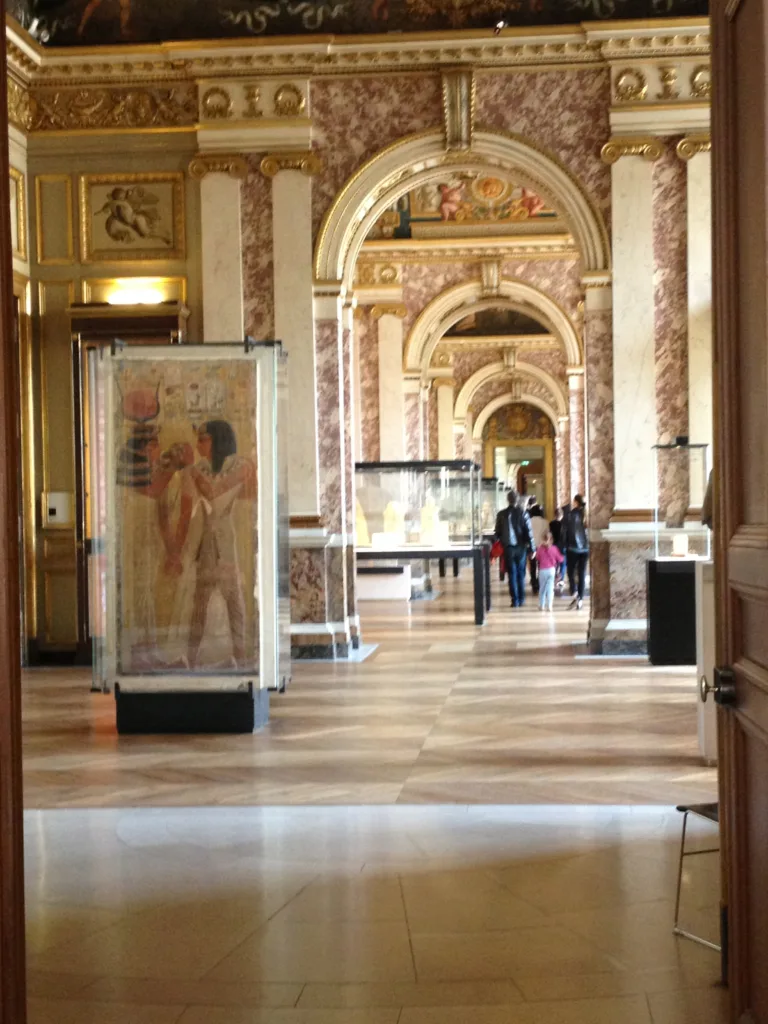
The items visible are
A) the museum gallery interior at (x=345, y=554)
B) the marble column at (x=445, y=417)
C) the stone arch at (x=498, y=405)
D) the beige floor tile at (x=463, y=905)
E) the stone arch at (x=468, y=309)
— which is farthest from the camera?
the stone arch at (x=498, y=405)

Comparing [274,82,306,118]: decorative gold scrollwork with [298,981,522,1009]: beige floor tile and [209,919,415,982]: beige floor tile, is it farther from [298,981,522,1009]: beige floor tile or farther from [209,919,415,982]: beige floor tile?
[298,981,522,1009]: beige floor tile

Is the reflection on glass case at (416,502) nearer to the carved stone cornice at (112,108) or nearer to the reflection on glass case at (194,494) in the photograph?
the carved stone cornice at (112,108)

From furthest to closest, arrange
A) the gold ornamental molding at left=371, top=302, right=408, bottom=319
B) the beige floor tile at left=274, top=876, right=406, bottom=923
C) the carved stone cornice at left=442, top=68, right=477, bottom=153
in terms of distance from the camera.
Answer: the gold ornamental molding at left=371, top=302, right=408, bottom=319
the carved stone cornice at left=442, top=68, right=477, bottom=153
the beige floor tile at left=274, top=876, right=406, bottom=923

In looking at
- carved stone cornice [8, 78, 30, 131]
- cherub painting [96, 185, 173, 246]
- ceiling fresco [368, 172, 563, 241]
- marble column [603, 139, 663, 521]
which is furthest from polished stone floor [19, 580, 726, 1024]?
ceiling fresco [368, 172, 563, 241]

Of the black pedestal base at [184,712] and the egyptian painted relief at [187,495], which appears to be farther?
the black pedestal base at [184,712]

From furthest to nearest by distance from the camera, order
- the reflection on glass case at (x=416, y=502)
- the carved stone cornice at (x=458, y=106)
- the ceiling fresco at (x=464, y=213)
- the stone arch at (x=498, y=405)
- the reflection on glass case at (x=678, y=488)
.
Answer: the stone arch at (x=498, y=405) → the ceiling fresco at (x=464, y=213) → the reflection on glass case at (x=416, y=502) → the carved stone cornice at (x=458, y=106) → the reflection on glass case at (x=678, y=488)

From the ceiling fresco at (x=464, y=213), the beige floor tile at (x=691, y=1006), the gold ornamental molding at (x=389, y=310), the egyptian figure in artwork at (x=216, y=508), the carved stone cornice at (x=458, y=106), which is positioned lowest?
the beige floor tile at (x=691, y=1006)

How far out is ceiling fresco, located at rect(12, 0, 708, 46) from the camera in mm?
14109

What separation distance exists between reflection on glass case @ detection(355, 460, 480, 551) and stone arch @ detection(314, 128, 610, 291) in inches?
163

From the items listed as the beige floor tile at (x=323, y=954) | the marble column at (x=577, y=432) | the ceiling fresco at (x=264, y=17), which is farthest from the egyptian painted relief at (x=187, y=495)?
the marble column at (x=577, y=432)

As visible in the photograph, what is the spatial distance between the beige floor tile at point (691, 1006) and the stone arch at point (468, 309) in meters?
21.5

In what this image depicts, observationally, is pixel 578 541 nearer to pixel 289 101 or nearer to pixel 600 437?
pixel 600 437

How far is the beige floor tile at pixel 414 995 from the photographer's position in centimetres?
441

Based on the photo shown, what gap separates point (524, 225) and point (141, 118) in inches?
423
